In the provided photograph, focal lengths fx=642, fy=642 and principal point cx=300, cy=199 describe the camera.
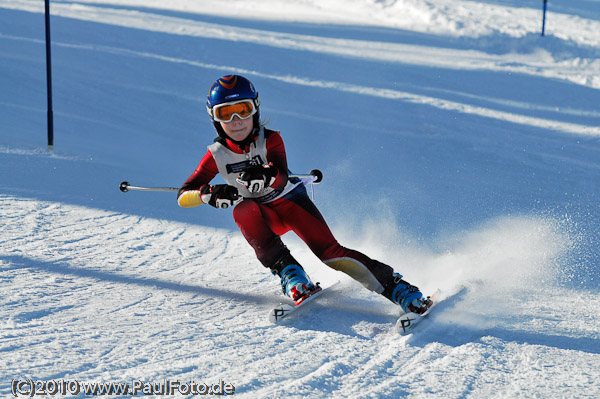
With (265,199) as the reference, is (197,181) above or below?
above

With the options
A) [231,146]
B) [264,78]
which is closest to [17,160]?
[231,146]

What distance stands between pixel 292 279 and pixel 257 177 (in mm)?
599

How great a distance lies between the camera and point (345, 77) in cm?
→ 1071

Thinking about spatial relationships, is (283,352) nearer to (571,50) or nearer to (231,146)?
(231,146)

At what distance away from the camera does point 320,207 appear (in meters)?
5.79

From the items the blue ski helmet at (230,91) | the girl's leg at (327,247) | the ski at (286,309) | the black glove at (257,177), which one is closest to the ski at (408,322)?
the girl's leg at (327,247)

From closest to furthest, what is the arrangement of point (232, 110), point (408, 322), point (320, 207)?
point (408, 322) → point (232, 110) → point (320, 207)

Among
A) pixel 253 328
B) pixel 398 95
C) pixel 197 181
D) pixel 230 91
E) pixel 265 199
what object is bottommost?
A: pixel 253 328

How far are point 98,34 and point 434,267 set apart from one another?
938 centimetres

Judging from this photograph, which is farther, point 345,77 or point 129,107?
point 345,77

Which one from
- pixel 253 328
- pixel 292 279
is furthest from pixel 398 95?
pixel 253 328

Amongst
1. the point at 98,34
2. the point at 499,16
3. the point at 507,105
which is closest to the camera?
the point at 507,105

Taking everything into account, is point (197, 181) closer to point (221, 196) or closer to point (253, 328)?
point (221, 196)

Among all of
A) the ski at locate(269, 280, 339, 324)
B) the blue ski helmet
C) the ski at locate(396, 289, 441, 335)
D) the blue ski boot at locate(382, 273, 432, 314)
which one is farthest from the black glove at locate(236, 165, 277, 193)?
the ski at locate(396, 289, 441, 335)
